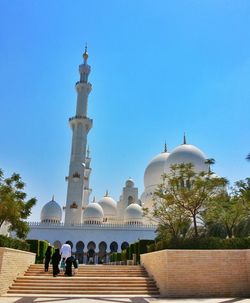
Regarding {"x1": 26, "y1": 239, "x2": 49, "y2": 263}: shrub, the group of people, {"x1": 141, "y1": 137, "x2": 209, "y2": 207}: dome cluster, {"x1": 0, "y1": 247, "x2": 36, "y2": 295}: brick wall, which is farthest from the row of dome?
{"x1": 0, "y1": 247, "x2": 36, "y2": 295}: brick wall

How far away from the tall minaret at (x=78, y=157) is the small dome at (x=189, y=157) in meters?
11.2

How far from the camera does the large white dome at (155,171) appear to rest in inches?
1764

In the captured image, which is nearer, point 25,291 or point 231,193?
point 25,291

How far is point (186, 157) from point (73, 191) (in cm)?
1487

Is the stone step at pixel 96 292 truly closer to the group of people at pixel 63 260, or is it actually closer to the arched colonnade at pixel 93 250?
the group of people at pixel 63 260

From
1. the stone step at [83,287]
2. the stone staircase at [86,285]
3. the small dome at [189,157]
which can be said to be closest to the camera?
the stone staircase at [86,285]

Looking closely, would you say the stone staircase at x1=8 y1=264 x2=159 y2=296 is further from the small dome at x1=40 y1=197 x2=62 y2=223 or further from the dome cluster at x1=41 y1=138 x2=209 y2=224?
the small dome at x1=40 y1=197 x2=62 y2=223

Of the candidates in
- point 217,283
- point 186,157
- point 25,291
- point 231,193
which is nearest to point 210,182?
point 231,193

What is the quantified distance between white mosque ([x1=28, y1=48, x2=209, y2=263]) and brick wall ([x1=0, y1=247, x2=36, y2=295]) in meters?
28.0

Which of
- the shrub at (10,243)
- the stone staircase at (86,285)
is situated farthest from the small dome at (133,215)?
the stone staircase at (86,285)

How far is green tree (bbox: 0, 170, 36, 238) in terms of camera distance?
49.4 feet

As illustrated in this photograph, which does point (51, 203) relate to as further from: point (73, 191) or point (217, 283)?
point (217, 283)

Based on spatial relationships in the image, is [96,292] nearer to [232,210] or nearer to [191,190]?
[191,190]

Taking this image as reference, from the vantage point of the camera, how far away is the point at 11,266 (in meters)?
10.9
